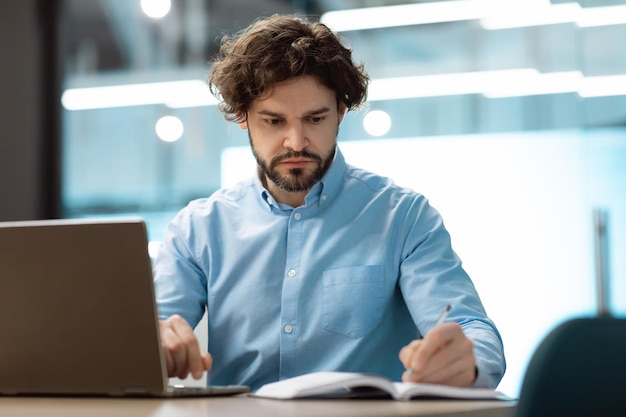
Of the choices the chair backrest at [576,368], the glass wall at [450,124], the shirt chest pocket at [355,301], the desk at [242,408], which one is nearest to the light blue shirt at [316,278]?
the shirt chest pocket at [355,301]

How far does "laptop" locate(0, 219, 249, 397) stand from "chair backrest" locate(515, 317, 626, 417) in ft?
2.06

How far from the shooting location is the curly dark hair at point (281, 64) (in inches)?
77.3

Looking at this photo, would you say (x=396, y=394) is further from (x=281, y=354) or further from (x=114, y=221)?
(x=281, y=354)

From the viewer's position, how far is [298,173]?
6.24 feet

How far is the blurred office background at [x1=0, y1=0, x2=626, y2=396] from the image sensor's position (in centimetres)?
363

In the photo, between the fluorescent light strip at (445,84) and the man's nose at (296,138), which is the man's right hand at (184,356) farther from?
the fluorescent light strip at (445,84)

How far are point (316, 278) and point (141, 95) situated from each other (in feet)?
8.45

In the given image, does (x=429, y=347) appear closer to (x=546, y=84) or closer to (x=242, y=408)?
(x=242, y=408)

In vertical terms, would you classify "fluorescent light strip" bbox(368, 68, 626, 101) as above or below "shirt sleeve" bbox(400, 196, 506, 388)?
above

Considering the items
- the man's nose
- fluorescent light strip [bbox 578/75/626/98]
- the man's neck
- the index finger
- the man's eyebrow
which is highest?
fluorescent light strip [bbox 578/75/626/98]

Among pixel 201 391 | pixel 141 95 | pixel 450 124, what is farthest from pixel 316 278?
pixel 141 95

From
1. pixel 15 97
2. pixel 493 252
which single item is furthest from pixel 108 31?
pixel 493 252

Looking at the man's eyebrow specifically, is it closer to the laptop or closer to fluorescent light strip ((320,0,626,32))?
the laptop

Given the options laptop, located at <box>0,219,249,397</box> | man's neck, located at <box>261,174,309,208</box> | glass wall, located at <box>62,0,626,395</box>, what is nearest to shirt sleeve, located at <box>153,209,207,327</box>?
man's neck, located at <box>261,174,309,208</box>
